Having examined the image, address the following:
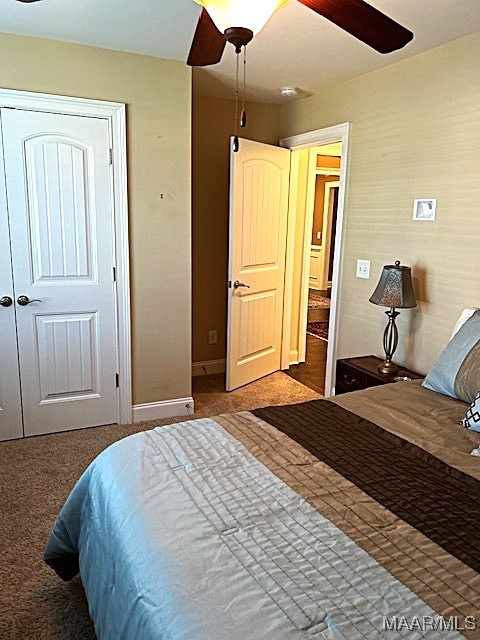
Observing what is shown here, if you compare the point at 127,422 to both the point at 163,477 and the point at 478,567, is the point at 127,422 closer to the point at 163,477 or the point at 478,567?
the point at 163,477

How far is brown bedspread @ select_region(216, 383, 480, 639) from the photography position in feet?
3.44

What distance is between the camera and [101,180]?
3.00 metres

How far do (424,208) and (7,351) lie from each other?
2.69 m

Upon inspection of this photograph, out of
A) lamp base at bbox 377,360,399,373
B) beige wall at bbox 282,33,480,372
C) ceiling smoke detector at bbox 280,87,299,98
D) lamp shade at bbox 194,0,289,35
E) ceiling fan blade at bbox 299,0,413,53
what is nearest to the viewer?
lamp shade at bbox 194,0,289,35

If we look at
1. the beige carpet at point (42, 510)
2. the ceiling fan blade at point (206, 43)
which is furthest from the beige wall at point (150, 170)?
the ceiling fan blade at point (206, 43)

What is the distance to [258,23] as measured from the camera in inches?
58.5

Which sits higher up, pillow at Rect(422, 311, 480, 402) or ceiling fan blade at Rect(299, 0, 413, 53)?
ceiling fan blade at Rect(299, 0, 413, 53)

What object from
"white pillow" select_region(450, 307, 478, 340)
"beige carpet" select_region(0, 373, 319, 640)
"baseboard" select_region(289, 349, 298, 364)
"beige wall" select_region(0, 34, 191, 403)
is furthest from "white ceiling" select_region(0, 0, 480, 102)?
"baseboard" select_region(289, 349, 298, 364)

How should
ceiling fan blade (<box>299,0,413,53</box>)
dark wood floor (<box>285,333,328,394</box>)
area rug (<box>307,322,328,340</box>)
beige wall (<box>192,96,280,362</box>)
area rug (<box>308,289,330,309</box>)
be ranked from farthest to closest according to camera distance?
area rug (<box>308,289,330,309</box>) → area rug (<box>307,322,328,340</box>) → dark wood floor (<box>285,333,328,394</box>) → beige wall (<box>192,96,280,362</box>) → ceiling fan blade (<box>299,0,413,53</box>)

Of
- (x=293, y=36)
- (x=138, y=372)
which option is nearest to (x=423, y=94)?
(x=293, y=36)

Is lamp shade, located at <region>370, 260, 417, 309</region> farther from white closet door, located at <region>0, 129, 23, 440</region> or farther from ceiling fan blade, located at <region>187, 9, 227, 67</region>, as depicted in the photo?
white closet door, located at <region>0, 129, 23, 440</region>

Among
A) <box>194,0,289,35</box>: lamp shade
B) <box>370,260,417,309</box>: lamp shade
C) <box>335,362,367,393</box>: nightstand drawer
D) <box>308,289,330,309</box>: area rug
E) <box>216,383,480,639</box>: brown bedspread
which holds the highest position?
<box>194,0,289,35</box>: lamp shade

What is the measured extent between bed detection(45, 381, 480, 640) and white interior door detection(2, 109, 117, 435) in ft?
4.83

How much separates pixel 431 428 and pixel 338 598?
39.4 inches
